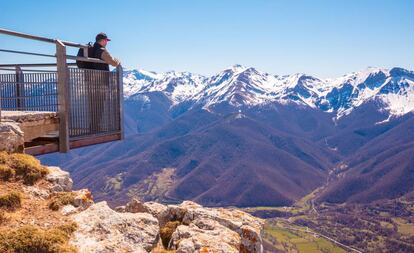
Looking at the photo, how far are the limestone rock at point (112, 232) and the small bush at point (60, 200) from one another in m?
0.65

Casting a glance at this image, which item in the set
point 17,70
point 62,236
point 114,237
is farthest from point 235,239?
point 17,70

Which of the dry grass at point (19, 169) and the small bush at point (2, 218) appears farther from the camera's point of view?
the dry grass at point (19, 169)

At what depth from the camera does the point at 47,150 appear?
17.0 m

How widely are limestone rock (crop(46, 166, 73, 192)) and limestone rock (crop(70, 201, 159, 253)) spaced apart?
6.11 feet

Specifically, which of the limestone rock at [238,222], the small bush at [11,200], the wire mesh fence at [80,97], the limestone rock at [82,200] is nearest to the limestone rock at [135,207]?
the limestone rock at [238,222]

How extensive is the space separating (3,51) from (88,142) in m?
4.90

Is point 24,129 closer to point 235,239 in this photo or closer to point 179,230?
point 179,230

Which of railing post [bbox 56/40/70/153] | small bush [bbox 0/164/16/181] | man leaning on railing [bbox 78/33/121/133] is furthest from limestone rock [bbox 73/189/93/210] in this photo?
man leaning on railing [bbox 78/33/121/133]

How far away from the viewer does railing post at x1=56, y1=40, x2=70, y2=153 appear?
55.1 feet

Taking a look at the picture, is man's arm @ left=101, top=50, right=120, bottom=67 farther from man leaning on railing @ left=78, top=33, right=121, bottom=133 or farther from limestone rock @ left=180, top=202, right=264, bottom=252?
limestone rock @ left=180, top=202, right=264, bottom=252

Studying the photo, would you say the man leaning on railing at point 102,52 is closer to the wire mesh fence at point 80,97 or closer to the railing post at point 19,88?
the wire mesh fence at point 80,97

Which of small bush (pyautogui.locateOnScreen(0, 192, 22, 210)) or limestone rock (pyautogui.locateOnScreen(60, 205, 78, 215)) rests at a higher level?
small bush (pyautogui.locateOnScreen(0, 192, 22, 210))

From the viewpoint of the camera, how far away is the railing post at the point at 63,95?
16797 mm

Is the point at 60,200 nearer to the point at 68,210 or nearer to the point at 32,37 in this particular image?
the point at 68,210
